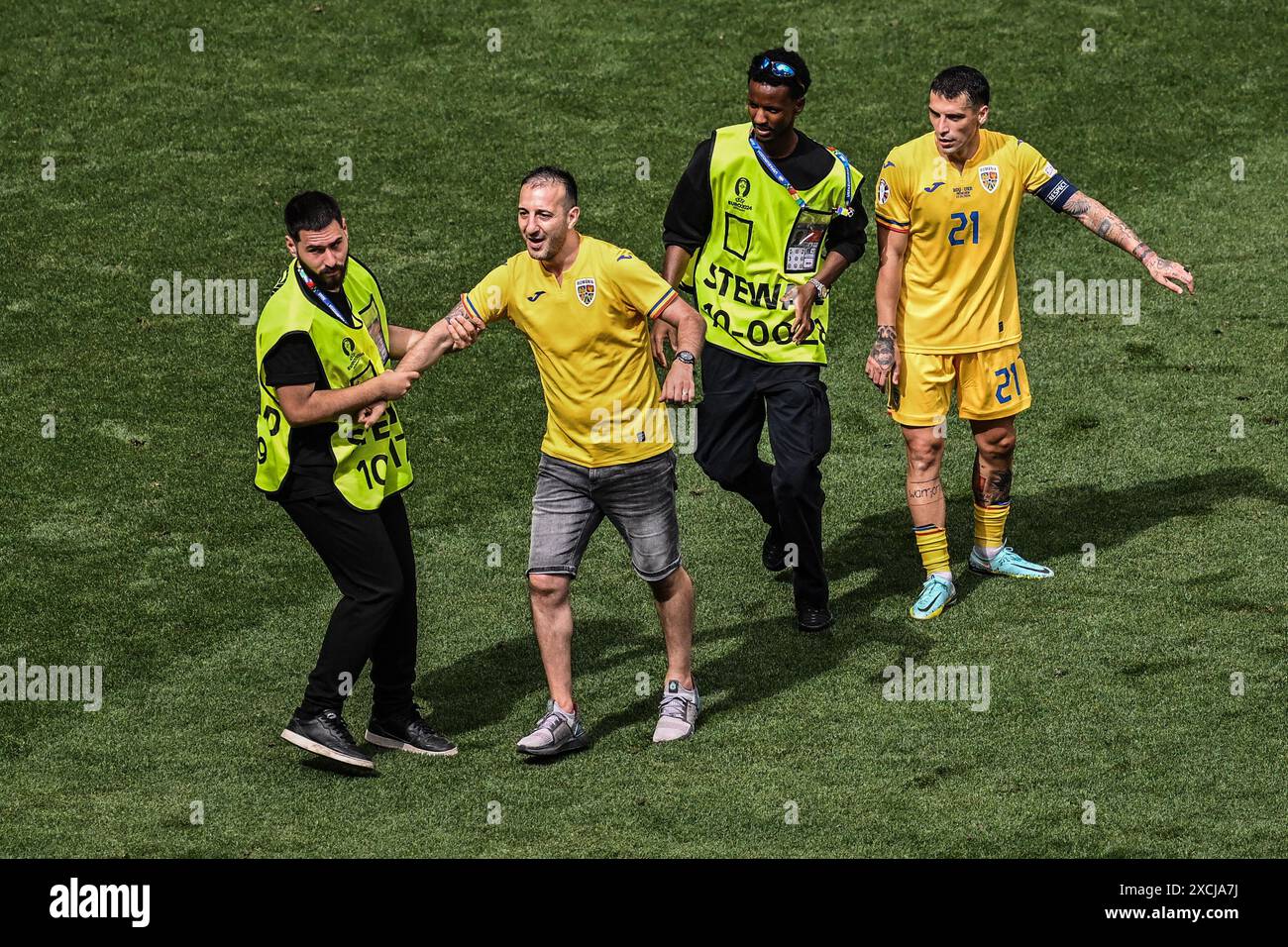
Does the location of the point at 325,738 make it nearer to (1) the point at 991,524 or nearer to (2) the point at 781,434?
Result: (2) the point at 781,434

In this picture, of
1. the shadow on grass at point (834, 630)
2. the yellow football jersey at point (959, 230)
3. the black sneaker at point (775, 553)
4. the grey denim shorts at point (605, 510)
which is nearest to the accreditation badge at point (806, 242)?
the yellow football jersey at point (959, 230)

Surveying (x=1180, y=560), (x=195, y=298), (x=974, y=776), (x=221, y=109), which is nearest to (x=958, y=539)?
(x=1180, y=560)

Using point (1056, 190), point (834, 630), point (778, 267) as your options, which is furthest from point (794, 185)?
point (834, 630)

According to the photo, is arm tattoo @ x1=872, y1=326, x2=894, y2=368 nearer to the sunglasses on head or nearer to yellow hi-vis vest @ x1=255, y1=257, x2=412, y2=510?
the sunglasses on head

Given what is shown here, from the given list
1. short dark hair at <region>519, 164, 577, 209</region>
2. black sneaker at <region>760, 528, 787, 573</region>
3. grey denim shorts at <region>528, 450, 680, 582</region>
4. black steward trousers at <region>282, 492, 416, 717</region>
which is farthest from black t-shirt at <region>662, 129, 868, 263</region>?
black steward trousers at <region>282, 492, 416, 717</region>

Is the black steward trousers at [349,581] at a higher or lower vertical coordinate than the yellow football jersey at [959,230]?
lower

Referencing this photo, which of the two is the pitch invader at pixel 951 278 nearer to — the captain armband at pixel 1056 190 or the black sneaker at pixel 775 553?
the captain armband at pixel 1056 190

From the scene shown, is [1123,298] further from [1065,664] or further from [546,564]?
[546,564]

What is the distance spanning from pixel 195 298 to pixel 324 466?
548cm

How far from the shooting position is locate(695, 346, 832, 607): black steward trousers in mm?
9086

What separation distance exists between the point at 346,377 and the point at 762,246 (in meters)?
2.18

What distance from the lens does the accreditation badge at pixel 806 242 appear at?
29.7 ft

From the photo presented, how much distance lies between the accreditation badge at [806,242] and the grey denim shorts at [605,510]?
139cm

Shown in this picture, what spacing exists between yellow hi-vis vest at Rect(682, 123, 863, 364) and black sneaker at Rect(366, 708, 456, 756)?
7.46 feet
